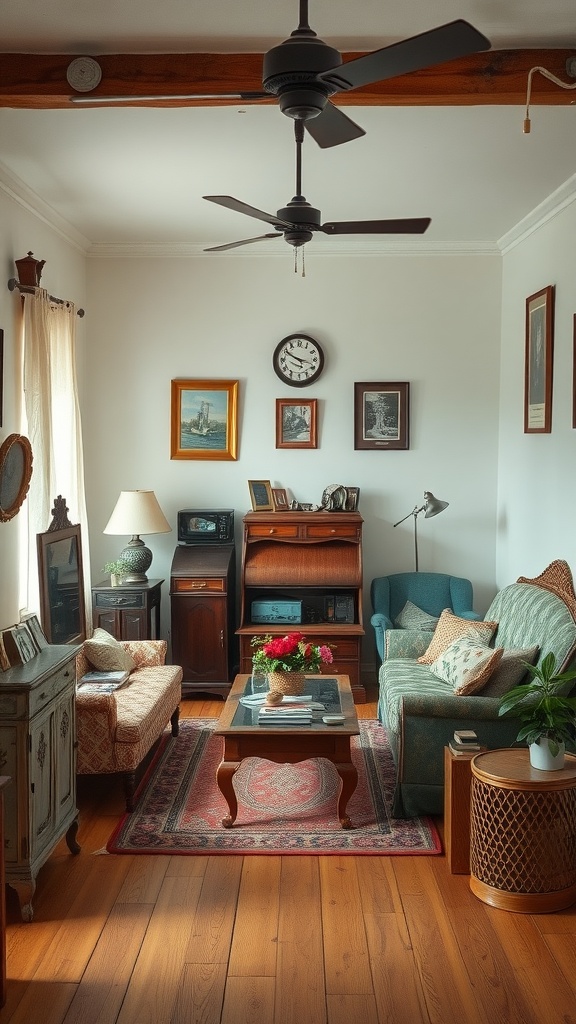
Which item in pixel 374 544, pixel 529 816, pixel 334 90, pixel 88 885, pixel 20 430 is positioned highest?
pixel 334 90

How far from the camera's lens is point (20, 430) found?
17.1 ft

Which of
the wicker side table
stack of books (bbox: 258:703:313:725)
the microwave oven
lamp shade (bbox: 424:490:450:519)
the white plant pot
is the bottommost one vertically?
the wicker side table

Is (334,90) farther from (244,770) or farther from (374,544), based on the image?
(374,544)

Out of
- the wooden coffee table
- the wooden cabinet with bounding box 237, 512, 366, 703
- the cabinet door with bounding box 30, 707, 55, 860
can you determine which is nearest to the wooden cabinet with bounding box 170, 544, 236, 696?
the wooden cabinet with bounding box 237, 512, 366, 703

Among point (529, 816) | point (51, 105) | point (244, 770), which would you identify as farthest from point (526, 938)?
point (51, 105)

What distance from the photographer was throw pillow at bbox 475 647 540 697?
4.43m

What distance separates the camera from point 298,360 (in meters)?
6.89

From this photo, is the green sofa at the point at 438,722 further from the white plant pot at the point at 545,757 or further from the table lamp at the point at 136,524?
the table lamp at the point at 136,524

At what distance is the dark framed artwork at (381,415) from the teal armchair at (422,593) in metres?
0.97

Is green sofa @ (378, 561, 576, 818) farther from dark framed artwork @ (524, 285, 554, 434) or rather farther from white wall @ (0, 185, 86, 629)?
white wall @ (0, 185, 86, 629)

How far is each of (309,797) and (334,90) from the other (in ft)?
10.8

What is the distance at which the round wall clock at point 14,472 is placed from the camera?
4703 millimetres

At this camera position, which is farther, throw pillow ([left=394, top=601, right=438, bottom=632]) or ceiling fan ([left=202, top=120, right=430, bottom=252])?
throw pillow ([left=394, top=601, right=438, bottom=632])

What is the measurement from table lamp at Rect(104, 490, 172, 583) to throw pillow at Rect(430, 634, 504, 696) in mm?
2162
